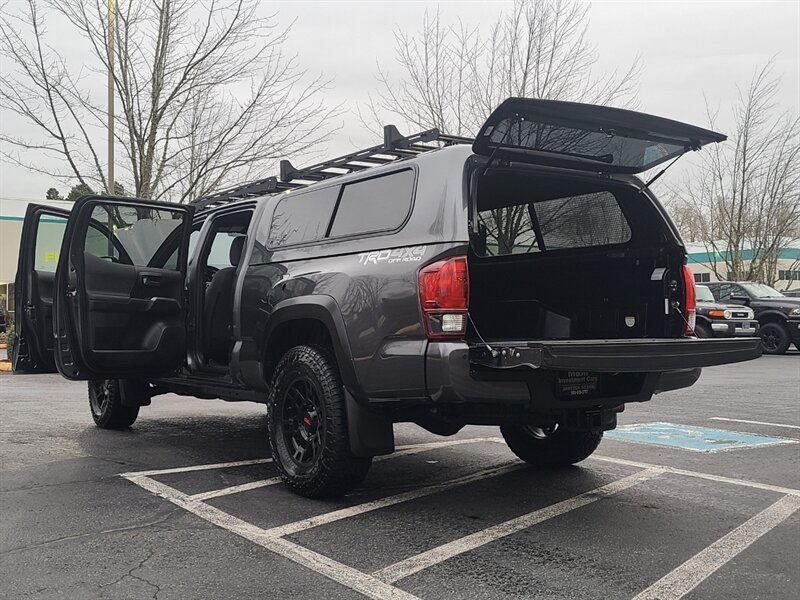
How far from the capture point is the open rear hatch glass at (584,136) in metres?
4.13

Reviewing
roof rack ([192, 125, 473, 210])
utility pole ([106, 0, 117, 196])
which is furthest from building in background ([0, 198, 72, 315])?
roof rack ([192, 125, 473, 210])

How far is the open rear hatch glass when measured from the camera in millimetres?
4133

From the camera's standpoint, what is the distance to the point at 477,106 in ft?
62.1

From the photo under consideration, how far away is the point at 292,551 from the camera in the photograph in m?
3.82

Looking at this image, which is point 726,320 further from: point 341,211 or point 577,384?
point 341,211

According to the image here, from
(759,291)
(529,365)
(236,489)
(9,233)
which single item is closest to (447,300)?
(529,365)

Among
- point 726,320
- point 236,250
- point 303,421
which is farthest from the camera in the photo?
point 726,320

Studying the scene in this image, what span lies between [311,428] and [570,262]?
84.4 inches

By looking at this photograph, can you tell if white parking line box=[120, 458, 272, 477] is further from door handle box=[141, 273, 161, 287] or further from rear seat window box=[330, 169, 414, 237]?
rear seat window box=[330, 169, 414, 237]

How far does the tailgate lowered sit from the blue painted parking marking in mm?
2417

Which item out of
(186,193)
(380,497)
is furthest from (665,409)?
(186,193)

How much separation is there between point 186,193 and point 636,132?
→ 1225cm

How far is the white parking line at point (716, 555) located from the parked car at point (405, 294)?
0.91 m

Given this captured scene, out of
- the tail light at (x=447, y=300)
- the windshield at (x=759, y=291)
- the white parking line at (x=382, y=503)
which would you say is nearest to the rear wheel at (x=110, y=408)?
the white parking line at (x=382, y=503)
